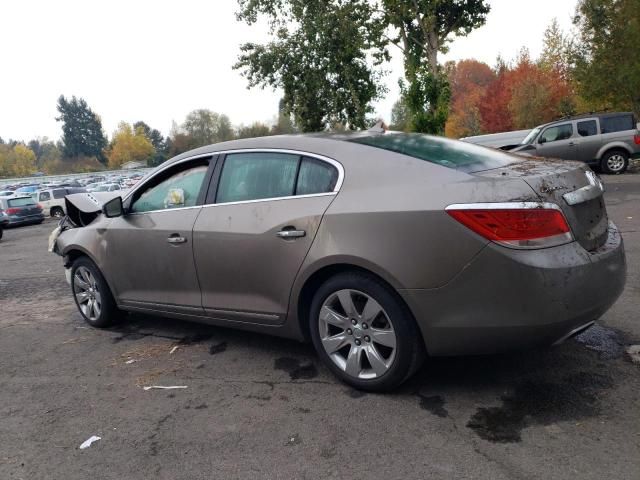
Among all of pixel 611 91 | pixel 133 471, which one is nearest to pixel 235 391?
pixel 133 471

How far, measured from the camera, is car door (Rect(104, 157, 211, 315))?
4.23 m

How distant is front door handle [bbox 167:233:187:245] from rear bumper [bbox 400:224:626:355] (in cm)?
188

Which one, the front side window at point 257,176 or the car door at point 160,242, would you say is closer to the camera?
the front side window at point 257,176

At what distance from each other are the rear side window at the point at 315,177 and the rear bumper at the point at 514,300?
34.2 inches

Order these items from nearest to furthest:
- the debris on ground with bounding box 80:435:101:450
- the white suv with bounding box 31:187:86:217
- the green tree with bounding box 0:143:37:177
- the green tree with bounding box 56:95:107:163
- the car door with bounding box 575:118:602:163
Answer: the debris on ground with bounding box 80:435:101:450 < the car door with bounding box 575:118:602:163 < the white suv with bounding box 31:187:86:217 < the green tree with bounding box 0:143:37:177 < the green tree with bounding box 56:95:107:163

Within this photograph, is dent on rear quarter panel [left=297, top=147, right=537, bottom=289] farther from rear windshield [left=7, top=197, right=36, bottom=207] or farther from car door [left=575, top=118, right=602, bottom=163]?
rear windshield [left=7, top=197, right=36, bottom=207]

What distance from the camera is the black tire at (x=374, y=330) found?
3135 millimetres

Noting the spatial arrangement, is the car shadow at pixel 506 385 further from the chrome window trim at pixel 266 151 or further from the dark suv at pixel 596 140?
the dark suv at pixel 596 140

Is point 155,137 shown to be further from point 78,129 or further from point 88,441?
point 88,441

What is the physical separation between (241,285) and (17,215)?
77.8ft

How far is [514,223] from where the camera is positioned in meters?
2.83

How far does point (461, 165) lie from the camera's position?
3316 millimetres

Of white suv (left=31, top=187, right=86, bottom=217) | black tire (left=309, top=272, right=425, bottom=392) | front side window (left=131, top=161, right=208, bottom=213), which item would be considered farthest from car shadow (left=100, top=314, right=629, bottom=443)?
white suv (left=31, top=187, right=86, bottom=217)

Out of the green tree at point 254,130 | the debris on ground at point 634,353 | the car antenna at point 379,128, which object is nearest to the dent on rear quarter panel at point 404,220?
the car antenna at point 379,128
